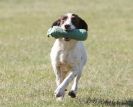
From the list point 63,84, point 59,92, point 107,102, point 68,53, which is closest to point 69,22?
point 68,53

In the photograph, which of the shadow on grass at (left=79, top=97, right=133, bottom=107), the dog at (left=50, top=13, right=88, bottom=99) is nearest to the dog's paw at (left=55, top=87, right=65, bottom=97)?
the dog at (left=50, top=13, right=88, bottom=99)

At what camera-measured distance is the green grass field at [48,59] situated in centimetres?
980

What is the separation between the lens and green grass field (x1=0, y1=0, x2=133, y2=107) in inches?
386

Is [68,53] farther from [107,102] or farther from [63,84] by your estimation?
[107,102]

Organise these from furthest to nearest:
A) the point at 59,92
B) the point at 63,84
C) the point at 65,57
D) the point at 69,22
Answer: the point at 65,57 → the point at 69,22 → the point at 63,84 → the point at 59,92

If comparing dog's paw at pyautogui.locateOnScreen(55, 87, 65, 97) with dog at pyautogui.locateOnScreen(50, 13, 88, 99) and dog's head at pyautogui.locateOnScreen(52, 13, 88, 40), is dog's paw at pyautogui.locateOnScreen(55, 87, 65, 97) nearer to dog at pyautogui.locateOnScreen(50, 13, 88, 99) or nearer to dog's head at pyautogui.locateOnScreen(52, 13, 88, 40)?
dog at pyautogui.locateOnScreen(50, 13, 88, 99)

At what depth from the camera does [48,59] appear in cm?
1483

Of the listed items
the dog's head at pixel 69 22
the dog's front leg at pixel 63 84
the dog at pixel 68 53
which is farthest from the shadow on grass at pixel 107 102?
the dog's head at pixel 69 22

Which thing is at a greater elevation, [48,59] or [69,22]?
[69,22]

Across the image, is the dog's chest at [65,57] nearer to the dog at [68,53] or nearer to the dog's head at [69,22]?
the dog at [68,53]

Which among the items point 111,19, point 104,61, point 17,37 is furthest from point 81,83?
point 111,19

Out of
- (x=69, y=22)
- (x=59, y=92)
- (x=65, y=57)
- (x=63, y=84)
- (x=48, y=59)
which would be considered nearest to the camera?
(x=59, y=92)

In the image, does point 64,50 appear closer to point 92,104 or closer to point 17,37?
point 92,104

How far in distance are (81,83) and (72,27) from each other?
2.20 meters
